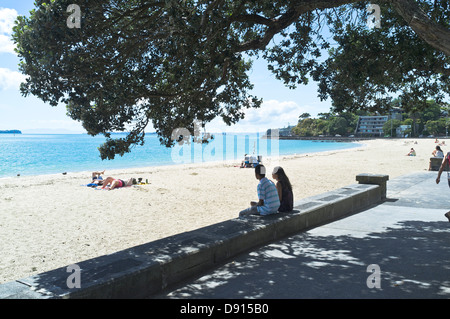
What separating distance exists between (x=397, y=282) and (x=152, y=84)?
5.23m

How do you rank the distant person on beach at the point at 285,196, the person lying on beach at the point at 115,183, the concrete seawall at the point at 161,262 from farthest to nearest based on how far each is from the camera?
the person lying on beach at the point at 115,183 < the distant person on beach at the point at 285,196 < the concrete seawall at the point at 161,262

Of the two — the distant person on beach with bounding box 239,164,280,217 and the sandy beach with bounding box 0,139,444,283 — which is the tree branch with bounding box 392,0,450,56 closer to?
the distant person on beach with bounding box 239,164,280,217

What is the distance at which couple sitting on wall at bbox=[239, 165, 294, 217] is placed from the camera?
5.87 meters

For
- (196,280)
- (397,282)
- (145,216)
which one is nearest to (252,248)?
(196,280)

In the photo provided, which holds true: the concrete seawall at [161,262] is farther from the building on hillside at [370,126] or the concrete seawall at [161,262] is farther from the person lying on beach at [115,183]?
the building on hillside at [370,126]

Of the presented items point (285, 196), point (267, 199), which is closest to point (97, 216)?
point (267, 199)

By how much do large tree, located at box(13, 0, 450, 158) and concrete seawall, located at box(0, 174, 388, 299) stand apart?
276 cm

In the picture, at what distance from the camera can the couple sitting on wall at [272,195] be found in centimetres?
587

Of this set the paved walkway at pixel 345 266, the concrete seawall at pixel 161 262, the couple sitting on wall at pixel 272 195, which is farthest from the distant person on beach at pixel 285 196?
the paved walkway at pixel 345 266

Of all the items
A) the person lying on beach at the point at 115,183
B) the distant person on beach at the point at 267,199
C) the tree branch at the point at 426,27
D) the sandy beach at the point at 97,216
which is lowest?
the sandy beach at the point at 97,216

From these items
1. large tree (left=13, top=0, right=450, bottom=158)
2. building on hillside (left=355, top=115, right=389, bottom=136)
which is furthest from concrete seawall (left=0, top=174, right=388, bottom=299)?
building on hillside (left=355, top=115, right=389, bottom=136)

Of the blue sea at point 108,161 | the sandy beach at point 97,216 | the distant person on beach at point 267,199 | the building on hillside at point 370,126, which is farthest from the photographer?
the building on hillside at point 370,126

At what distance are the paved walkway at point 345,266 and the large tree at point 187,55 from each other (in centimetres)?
267

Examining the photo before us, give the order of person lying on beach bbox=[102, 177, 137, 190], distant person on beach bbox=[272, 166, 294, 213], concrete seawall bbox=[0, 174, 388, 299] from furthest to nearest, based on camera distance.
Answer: person lying on beach bbox=[102, 177, 137, 190] → distant person on beach bbox=[272, 166, 294, 213] → concrete seawall bbox=[0, 174, 388, 299]
